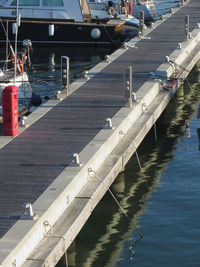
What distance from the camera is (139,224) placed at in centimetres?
1806

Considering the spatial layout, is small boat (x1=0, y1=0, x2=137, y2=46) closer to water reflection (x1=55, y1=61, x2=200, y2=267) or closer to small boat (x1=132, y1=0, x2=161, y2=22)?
small boat (x1=132, y1=0, x2=161, y2=22)

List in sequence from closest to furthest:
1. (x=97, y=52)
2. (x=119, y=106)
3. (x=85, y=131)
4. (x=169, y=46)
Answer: (x=85, y=131) → (x=119, y=106) → (x=169, y=46) → (x=97, y=52)

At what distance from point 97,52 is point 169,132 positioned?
53.6ft

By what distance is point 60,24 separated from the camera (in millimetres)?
41562

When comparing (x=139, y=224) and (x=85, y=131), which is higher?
(x=85, y=131)

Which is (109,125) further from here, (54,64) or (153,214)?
(54,64)

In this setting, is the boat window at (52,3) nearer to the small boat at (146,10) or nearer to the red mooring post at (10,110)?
the small boat at (146,10)

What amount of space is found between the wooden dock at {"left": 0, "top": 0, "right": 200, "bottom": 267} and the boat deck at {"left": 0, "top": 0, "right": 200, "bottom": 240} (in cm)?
2

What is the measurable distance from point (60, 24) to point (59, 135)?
74.5 ft

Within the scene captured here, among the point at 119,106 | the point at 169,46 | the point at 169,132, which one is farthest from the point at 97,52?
→ the point at 119,106

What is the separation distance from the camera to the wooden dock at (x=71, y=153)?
1413 centimetres

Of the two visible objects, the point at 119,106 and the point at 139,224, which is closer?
the point at 139,224

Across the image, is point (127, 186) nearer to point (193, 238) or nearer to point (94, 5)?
point (193, 238)

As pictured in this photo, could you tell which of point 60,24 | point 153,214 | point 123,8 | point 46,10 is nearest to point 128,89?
point 153,214
